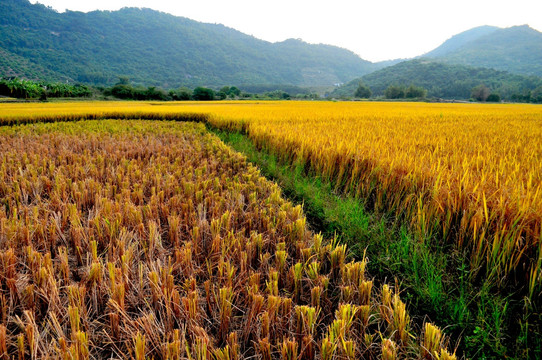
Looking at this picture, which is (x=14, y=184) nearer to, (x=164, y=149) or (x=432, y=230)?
(x=164, y=149)

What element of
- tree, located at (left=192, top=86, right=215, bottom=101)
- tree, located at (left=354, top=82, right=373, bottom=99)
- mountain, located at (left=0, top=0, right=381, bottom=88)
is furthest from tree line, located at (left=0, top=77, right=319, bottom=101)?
mountain, located at (left=0, top=0, right=381, bottom=88)

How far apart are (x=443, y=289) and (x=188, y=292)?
144cm

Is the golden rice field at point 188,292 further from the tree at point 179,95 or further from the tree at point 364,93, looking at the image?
the tree at point 364,93

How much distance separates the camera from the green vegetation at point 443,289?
128 centimetres

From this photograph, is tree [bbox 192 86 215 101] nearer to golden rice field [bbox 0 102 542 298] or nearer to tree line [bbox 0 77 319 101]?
tree line [bbox 0 77 319 101]

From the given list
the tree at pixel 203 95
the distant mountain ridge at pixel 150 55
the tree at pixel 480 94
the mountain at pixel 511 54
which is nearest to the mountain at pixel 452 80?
the distant mountain ridge at pixel 150 55

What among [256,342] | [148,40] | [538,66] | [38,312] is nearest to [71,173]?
[38,312]

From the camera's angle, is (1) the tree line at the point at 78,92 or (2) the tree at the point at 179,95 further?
(2) the tree at the point at 179,95

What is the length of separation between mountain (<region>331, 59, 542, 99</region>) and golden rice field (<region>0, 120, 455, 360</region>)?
8747 centimetres

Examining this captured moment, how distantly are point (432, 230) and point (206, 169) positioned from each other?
2746 mm

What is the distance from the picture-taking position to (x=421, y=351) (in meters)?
1.06

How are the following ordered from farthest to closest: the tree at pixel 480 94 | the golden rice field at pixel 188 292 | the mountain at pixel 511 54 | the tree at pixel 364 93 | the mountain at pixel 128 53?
the mountain at pixel 511 54 < the mountain at pixel 128 53 < the tree at pixel 364 93 < the tree at pixel 480 94 < the golden rice field at pixel 188 292

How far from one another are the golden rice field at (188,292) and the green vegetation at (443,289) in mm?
206

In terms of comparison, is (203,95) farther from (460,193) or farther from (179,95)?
(460,193)
